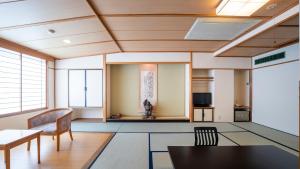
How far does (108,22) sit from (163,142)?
2.86 meters

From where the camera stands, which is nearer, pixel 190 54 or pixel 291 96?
pixel 291 96

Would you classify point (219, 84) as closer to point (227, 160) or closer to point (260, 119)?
point (260, 119)

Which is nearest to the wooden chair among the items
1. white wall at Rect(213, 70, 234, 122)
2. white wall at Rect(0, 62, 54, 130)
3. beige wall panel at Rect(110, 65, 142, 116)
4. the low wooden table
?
the low wooden table

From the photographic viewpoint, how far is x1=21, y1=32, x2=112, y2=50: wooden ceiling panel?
4312mm

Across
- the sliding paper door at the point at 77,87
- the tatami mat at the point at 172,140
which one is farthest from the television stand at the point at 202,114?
the sliding paper door at the point at 77,87

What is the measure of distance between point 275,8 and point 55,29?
4158 mm

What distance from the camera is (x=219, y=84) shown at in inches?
253

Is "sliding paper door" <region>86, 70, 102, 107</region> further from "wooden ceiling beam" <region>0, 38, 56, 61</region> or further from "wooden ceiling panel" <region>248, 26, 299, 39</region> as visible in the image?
"wooden ceiling panel" <region>248, 26, 299, 39</region>

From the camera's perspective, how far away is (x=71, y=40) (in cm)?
456

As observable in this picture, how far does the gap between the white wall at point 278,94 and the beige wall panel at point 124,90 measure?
438cm

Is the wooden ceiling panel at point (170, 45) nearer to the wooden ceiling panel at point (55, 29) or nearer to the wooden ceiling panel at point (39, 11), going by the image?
the wooden ceiling panel at point (55, 29)

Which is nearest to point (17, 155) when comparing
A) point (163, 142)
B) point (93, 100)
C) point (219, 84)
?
point (163, 142)

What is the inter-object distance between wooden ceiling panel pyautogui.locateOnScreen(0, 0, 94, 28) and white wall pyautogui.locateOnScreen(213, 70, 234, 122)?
4988 mm

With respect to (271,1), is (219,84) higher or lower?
lower
